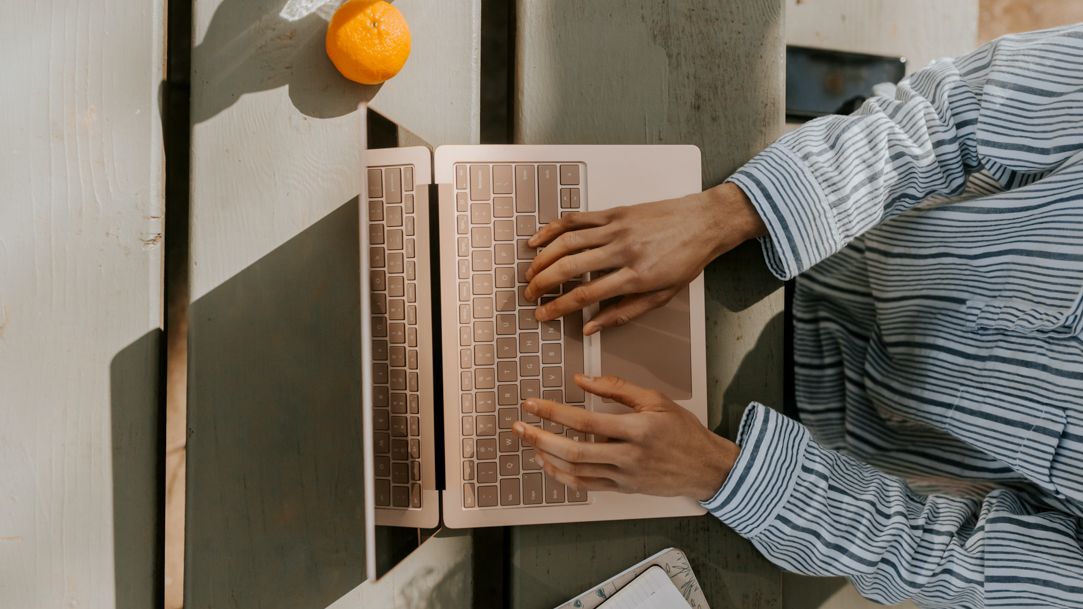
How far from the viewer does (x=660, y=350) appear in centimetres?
60

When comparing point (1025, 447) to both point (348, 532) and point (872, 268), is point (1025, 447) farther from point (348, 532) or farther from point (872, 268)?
point (348, 532)

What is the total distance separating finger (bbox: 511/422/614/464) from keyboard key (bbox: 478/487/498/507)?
84 mm

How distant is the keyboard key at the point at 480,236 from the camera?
1.88ft

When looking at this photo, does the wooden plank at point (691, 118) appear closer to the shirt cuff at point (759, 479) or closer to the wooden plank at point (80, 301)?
the shirt cuff at point (759, 479)

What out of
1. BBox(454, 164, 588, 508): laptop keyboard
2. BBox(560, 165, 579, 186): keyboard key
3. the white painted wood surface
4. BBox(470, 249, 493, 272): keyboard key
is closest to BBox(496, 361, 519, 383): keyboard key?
BBox(454, 164, 588, 508): laptop keyboard

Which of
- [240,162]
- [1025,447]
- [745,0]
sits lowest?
[1025,447]

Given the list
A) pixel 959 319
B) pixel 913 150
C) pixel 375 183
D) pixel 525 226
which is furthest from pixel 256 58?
pixel 959 319

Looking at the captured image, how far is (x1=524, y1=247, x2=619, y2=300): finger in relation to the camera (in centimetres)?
55

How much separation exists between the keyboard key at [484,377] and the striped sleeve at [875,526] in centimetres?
27

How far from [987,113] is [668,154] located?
1.04ft

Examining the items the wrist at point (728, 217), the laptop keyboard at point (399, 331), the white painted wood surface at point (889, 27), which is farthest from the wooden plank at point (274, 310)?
the white painted wood surface at point (889, 27)

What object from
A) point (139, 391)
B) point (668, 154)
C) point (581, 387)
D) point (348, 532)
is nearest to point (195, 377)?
point (139, 391)

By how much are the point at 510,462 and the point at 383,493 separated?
0.14 metres

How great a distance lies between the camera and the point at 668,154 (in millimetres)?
607
